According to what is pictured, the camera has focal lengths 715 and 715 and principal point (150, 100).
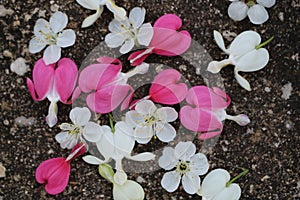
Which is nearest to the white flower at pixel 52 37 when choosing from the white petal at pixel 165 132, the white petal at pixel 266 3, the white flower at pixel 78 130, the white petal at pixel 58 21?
the white petal at pixel 58 21

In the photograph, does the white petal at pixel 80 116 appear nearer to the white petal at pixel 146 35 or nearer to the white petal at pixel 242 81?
the white petal at pixel 146 35

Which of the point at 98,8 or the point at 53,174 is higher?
the point at 98,8

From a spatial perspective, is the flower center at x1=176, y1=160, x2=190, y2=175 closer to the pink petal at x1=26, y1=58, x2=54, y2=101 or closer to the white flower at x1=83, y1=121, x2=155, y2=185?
the white flower at x1=83, y1=121, x2=155, y2=185

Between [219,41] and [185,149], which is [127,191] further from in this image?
[219,41]

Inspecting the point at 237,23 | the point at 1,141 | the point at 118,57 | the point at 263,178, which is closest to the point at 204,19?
the point at 237,23

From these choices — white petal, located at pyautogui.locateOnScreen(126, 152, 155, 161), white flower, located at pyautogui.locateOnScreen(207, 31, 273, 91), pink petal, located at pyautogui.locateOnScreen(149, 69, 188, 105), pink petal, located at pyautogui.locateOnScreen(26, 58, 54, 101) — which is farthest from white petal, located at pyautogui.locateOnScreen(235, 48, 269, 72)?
pink petal, located at pyautogui.locateOnScreen(26, 58, 54, 101)

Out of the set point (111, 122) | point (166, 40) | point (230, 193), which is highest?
point (166, 40)

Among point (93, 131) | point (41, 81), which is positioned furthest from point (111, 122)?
point (41, 81)
